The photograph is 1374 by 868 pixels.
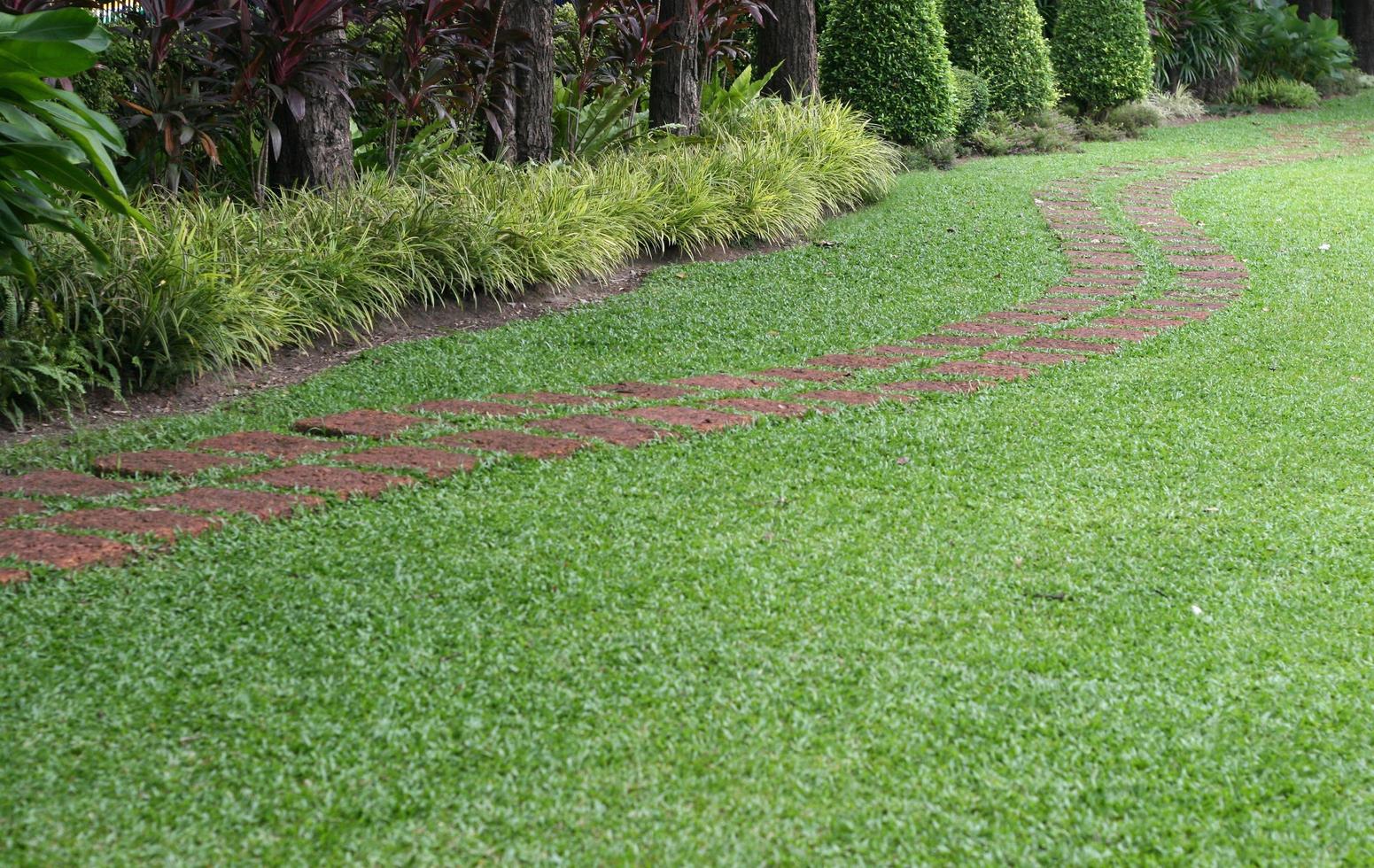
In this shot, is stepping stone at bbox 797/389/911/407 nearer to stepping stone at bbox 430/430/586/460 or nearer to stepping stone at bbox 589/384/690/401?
stepping stone at bbox 589/384/690/401

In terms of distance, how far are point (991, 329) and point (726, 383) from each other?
1.58 meters

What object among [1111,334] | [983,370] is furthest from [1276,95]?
[983,370]

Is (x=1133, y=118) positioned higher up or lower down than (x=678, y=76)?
lower down

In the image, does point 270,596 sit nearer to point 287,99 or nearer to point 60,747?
point 60,747

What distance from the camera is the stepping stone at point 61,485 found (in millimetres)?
3545

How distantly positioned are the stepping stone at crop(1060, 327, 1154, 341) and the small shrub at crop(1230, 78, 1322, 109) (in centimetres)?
1363

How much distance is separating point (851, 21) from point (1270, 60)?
450 inches

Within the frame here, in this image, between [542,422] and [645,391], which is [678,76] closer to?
[645,391]

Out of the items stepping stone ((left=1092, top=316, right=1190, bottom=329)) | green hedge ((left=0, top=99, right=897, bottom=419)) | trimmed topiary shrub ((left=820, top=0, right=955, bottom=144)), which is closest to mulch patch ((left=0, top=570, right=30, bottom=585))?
green hedge ((left=0, top=99, right=897, bottom=419))

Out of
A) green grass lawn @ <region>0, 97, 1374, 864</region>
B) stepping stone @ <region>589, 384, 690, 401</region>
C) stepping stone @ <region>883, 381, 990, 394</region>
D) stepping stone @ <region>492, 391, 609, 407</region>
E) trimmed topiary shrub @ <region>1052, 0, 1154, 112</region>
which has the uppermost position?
trimmed topiary shrub @ <region>1052, 0, 1154, 112</region>

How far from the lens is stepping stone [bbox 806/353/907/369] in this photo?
508 cm

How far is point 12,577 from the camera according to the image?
115 inches

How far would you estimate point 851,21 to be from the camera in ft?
36.2

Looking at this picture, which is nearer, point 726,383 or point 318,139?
point 726,383
